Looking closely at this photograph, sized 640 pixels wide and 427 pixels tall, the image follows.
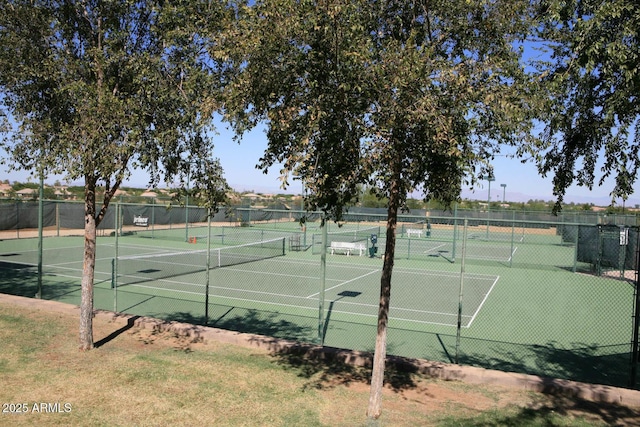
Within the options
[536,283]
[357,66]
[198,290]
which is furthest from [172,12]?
[536,283]

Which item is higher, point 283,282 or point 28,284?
point 28,284

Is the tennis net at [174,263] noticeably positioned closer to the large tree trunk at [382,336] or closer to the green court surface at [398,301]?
the green court surface at [398,301]

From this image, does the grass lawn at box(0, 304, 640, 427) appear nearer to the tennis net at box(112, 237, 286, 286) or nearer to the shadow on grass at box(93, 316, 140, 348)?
the shadow on grass at box(93, 316, 140, 348)

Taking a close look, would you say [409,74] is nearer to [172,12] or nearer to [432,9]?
[432,9]

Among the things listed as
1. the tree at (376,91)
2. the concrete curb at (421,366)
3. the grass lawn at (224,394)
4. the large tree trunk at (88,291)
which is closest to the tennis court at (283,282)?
the concrete curb at (421,366)

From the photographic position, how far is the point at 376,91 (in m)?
5.11

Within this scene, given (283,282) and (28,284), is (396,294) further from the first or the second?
(28,284)

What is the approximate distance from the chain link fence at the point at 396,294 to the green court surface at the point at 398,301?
0.16 feet

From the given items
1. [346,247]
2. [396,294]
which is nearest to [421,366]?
[396,294]

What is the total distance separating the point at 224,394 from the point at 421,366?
3.25 metres

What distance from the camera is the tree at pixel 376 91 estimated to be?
16.1ft

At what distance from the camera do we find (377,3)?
238 inches

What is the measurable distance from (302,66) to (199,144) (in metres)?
3.49

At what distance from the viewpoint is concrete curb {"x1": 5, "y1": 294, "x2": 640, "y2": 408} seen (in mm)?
7236
